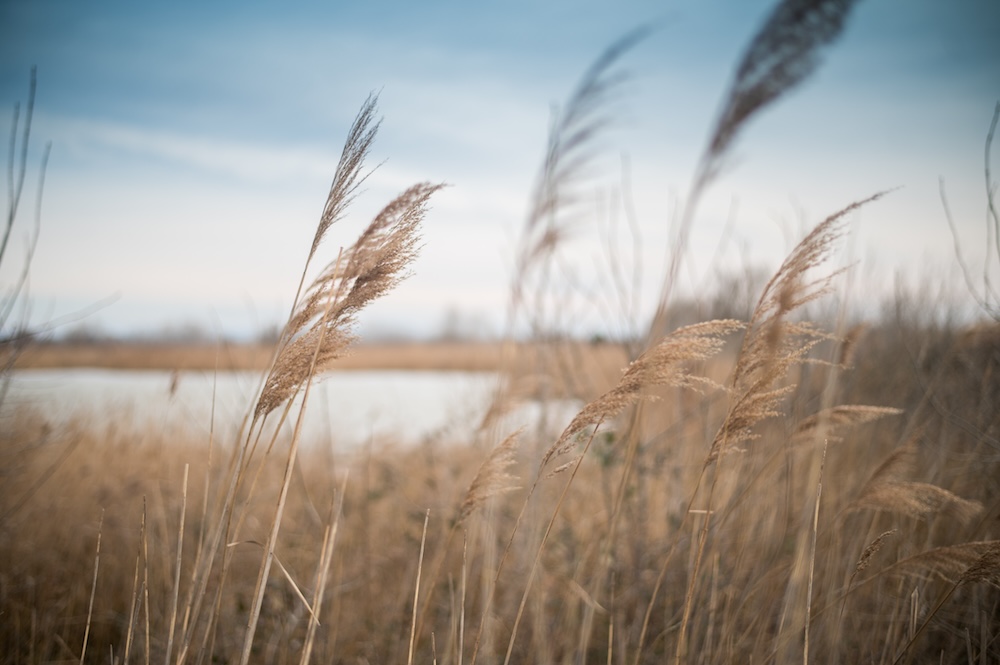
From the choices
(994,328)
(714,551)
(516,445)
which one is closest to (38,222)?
(516,445)

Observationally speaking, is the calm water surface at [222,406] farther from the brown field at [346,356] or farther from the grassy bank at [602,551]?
the grassy bank at [602,551]

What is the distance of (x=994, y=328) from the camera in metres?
2.70

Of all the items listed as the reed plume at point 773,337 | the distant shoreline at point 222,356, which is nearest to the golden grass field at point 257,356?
the distant shoreline at point 222,356

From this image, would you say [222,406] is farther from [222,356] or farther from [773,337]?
[773,337]

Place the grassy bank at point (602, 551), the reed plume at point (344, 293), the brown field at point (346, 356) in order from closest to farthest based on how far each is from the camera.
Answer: the reed plume at point (344, 293) < the grassy bank at point (602, 551) < the brown field at point (346, 356)

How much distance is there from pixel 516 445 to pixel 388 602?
2.10 m

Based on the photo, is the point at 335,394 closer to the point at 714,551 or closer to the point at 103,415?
the point at 103,415

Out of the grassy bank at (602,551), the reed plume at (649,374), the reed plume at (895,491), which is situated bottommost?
the grassy bank at (602,551)

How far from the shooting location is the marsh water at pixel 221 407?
2494 millimetres

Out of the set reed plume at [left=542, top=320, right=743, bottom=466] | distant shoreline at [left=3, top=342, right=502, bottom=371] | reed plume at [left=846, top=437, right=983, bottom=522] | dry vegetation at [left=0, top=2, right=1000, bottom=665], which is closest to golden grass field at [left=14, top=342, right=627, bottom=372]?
distant shoreline at [left=3, top=342, right=502, bottom=371]

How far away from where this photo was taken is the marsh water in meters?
2.49

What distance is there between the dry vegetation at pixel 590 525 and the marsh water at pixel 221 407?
0.30m

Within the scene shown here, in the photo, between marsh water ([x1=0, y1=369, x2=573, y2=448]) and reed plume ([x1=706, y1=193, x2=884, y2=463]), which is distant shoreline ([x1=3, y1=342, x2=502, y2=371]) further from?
reed plume ([x1=706, y1=193, x2=884, y2=463])

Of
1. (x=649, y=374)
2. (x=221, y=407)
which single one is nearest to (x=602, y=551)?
(x=649, y=374)
